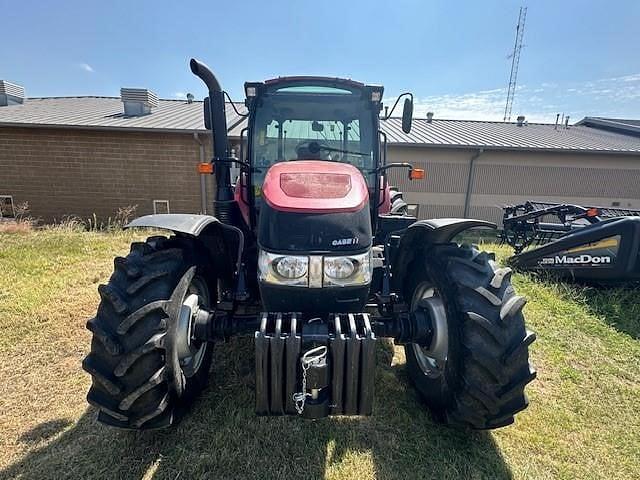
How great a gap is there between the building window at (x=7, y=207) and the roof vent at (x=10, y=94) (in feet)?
15.4

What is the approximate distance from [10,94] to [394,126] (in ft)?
44.6

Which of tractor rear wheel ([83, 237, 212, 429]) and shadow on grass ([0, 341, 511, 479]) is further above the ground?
tractor rear wheel ([83, 237, 212, 429])

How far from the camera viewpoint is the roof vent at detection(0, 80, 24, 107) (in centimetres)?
1224

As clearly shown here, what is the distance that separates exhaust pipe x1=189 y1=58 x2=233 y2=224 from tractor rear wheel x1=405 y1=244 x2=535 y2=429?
1.89 metres

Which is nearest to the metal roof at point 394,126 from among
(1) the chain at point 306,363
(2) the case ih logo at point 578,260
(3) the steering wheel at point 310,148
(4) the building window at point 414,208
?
(4) the building window at point 414,208

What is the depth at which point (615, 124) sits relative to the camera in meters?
15.1

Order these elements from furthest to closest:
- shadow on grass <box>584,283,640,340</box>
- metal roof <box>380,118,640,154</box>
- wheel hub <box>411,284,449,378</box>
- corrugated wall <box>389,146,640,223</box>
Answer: corrugated wall <box>389,146,640,223</box>
metal roof <box>380,118,640,154</box>
shadow on grass <box>584,283,640,340</box>
wheel hub <box>411,284,449,378</box>

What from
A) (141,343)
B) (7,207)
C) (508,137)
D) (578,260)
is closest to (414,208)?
(508,137)

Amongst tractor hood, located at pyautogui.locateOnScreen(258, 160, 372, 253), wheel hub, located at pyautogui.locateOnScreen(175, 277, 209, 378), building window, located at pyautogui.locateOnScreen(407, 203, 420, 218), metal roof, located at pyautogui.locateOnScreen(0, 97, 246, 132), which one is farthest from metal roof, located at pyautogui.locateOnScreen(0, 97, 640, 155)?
tractor hood, located at pyautogui.locateOnScreen(258, 160, 372, 253)

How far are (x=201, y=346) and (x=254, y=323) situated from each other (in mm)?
569

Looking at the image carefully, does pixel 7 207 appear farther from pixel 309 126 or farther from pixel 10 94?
pixel 309 126

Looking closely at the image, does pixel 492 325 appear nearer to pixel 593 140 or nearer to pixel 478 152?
pixel 478 152

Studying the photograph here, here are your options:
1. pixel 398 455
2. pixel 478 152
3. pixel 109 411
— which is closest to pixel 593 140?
pixel 478 152

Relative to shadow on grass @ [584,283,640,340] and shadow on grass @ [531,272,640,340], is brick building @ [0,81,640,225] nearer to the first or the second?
shadow on grass @ [531,272,640,340]
